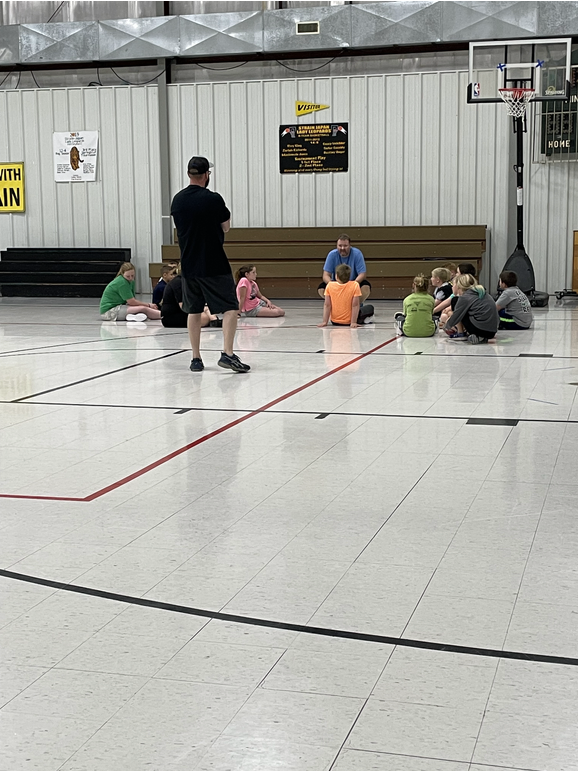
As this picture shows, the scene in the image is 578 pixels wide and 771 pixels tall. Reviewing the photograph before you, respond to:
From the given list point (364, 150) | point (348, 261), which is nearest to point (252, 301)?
point (348, 261)

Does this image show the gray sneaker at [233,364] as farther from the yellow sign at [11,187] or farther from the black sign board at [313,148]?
the yellow sign at [11,187]

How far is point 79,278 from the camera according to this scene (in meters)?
17.7

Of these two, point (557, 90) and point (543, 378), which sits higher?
point (557, 90)

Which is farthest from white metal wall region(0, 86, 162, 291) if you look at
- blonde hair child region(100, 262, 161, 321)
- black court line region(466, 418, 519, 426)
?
black court line region(466, 418, 519, 426)

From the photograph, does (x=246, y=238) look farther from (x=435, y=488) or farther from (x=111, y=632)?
(x=111, y=632)

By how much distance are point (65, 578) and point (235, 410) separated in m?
3.14

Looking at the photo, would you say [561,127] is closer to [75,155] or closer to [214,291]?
[75,155]

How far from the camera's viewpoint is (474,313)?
980 cm

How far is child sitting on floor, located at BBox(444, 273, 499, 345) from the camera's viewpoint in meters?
9.50

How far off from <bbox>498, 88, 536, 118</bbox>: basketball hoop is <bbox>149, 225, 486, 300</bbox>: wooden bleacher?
2.28m

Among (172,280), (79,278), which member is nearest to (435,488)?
(172,280)

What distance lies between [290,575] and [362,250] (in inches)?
536

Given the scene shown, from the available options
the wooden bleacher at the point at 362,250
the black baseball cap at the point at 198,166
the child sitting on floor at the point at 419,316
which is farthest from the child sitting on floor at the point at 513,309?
the wooden bleacher at the point at 362,250

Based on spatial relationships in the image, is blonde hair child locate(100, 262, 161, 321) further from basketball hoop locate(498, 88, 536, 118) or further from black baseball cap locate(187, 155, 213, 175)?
basketball hoop locate(498, 88, 536, 118)
